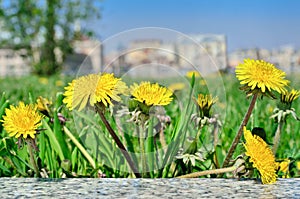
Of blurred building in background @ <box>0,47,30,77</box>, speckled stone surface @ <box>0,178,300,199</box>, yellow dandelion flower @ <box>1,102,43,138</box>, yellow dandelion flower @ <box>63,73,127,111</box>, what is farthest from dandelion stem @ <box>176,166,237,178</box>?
blurred building in background @ <box>0,47,30,77</box>

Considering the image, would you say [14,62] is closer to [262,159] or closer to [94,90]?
[94,90]

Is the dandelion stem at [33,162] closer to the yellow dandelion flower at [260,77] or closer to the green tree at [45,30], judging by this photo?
the yellow dandelion flower at [260,77]

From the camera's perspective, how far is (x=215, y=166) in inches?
48.9

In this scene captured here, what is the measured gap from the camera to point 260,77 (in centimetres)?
104

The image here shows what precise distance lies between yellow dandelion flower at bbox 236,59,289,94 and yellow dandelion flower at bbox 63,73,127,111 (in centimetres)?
24

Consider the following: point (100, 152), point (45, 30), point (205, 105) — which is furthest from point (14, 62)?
point (205, 105)

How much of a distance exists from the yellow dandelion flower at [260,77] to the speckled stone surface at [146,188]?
19 cm

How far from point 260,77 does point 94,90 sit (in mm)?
329

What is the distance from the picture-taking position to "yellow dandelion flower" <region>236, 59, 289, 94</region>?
104cm

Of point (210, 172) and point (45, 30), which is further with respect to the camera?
point (45, 30)

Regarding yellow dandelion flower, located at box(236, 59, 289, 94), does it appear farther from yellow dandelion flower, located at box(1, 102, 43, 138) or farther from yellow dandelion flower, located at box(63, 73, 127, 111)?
yellow dandelion flower, located at box(1, 102, 43, 138)

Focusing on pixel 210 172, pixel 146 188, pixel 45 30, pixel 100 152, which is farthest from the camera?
pixel 45 30

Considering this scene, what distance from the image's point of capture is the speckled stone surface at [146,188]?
3.18ft

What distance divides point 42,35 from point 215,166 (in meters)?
11.1
